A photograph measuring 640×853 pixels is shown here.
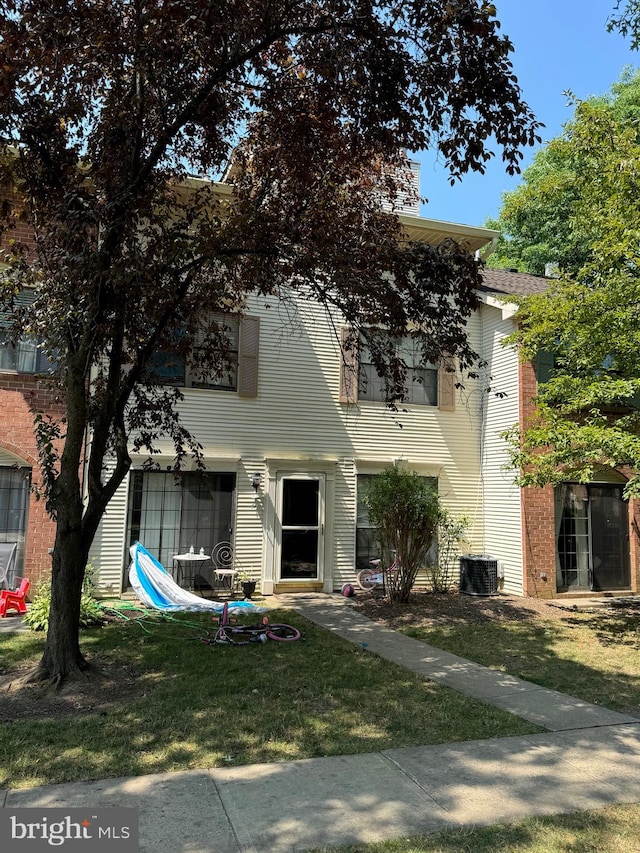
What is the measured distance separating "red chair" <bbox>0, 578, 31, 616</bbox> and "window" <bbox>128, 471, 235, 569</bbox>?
77.8 inches

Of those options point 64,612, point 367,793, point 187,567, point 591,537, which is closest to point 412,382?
point 591,537

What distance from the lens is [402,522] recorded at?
35.4 ft

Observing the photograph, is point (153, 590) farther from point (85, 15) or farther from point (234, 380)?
point (85, 15)

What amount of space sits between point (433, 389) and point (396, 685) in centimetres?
819

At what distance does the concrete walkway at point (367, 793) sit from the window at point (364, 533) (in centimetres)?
753

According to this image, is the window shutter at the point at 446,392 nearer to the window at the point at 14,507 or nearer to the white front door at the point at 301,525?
the white front door at the point at 301,525

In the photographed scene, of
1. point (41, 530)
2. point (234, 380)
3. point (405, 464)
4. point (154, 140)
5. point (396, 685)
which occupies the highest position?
point (154, 140)

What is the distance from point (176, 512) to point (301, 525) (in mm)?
2402

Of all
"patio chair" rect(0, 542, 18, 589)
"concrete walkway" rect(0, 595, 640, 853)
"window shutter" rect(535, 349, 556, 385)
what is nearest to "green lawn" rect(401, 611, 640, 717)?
"concrete walkway" rect(0, 595, 640, 853)

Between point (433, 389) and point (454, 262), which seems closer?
point (454, 262)

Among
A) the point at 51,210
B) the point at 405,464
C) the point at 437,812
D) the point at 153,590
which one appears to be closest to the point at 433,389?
the point at 405,464

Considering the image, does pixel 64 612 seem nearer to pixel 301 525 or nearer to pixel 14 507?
pixel 14 507

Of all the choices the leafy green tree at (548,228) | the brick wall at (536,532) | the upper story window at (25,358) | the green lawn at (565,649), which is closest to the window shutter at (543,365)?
the brick wall at (536,532)

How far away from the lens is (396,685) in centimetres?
627
